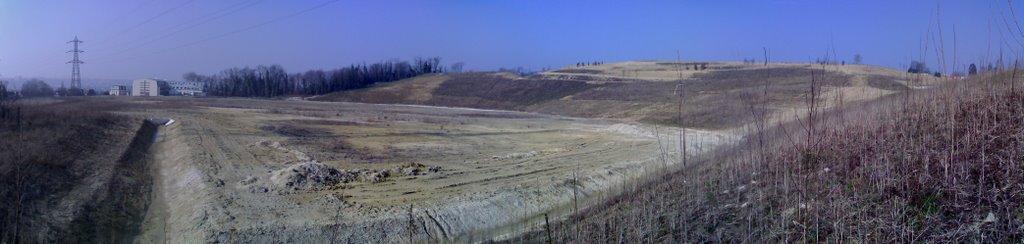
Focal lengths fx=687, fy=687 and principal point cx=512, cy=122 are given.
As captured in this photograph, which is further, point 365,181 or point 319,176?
point 365,181

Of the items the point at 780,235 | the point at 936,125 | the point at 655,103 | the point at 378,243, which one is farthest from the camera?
the point at 655,103

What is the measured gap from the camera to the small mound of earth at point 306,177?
16677mm

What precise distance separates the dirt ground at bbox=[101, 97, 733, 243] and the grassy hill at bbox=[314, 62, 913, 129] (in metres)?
12.5

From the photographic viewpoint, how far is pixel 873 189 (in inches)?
280

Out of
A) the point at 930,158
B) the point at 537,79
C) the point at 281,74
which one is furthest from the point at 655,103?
the point at 281,74

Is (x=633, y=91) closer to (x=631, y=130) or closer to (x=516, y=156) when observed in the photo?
(x=631, y=130)

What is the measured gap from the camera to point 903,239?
19.1 ft

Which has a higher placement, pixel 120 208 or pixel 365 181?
pixel 365 181

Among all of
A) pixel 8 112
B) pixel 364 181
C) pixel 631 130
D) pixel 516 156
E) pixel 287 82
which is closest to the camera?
pixel 364 181

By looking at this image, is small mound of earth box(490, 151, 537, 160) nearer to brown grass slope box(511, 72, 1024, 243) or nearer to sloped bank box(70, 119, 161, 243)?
sloped bank box(70, 119, 161, 243)

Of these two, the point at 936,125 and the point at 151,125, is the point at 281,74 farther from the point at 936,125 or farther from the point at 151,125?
the point at 936,125

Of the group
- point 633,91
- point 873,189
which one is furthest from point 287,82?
point 873,189

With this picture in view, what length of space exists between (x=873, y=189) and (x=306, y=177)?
1354cm

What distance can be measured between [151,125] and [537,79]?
57092 millimetres
